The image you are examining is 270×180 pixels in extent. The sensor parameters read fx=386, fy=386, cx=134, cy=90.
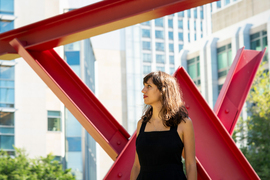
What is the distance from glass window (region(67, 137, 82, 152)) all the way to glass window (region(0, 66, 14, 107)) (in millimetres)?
4317

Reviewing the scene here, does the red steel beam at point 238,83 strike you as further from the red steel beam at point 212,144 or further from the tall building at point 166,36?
the tall building at point 166,36

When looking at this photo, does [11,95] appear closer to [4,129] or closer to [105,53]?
[4,129]

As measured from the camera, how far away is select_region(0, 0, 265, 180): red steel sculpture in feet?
10.6

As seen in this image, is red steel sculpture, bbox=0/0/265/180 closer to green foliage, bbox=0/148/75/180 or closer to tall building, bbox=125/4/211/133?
green foliage, bbox=0/148/75/180

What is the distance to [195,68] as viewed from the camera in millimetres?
41562

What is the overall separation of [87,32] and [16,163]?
51.3 ft

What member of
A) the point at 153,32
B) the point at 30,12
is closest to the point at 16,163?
the point at 30,12

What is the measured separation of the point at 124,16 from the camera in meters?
3.17

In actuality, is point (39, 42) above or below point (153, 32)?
below

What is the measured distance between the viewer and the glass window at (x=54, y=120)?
24.4 metres

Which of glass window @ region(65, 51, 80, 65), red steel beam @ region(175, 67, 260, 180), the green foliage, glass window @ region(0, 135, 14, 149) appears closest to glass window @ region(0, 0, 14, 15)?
glass window @ region(65, 51, 80, 65)

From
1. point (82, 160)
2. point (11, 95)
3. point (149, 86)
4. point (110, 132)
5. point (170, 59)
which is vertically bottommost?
point (82, 160)

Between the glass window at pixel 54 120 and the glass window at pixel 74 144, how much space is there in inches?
47.9

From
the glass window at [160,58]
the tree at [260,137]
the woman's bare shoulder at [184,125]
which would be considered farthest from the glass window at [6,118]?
the glass window at [160,58]
